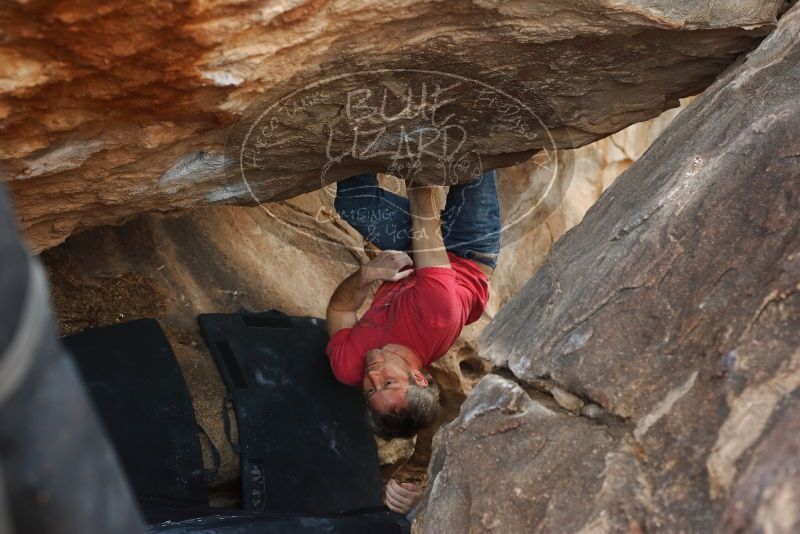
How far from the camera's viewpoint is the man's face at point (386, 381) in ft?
9.34

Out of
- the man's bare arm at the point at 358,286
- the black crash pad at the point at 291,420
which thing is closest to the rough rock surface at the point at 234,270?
the black crash pad at the point at 291,420

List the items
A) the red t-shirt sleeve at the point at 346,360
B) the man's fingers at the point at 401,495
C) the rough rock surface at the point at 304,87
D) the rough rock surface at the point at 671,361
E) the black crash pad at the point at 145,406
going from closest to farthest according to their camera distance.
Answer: the rough rock surface at the point at 671,361, the rough rock surface at the point at 304,87, the man's fingers at the point at 401,495, the black crash pad at the point at 145,406, the red t-shirt sleeve at the point at 346,360

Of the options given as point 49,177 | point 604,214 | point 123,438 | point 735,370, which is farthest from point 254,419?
point 735,370

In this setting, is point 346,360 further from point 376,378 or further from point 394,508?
point 394,508

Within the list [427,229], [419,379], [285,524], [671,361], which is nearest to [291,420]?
[419,379]

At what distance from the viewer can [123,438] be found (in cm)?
257

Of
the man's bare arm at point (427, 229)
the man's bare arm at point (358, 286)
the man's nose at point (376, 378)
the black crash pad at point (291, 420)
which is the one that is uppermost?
the man's bare arm at point (427, 229)

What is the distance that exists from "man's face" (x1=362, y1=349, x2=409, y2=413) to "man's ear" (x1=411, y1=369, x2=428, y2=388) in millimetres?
39

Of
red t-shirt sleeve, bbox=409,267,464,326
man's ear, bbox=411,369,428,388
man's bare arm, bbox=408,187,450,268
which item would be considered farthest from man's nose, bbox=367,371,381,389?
man's bare arm, bbox=408,187,450,268

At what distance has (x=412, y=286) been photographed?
2865 mm

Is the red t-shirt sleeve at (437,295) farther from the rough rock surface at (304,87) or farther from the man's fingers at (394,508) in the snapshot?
the man's fingers at (394,508)

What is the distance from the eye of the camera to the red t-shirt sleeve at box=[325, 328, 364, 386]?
116 inches

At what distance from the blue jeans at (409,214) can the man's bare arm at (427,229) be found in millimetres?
47

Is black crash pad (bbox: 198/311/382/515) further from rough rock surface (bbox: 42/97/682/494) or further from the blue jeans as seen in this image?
the blue jeans
